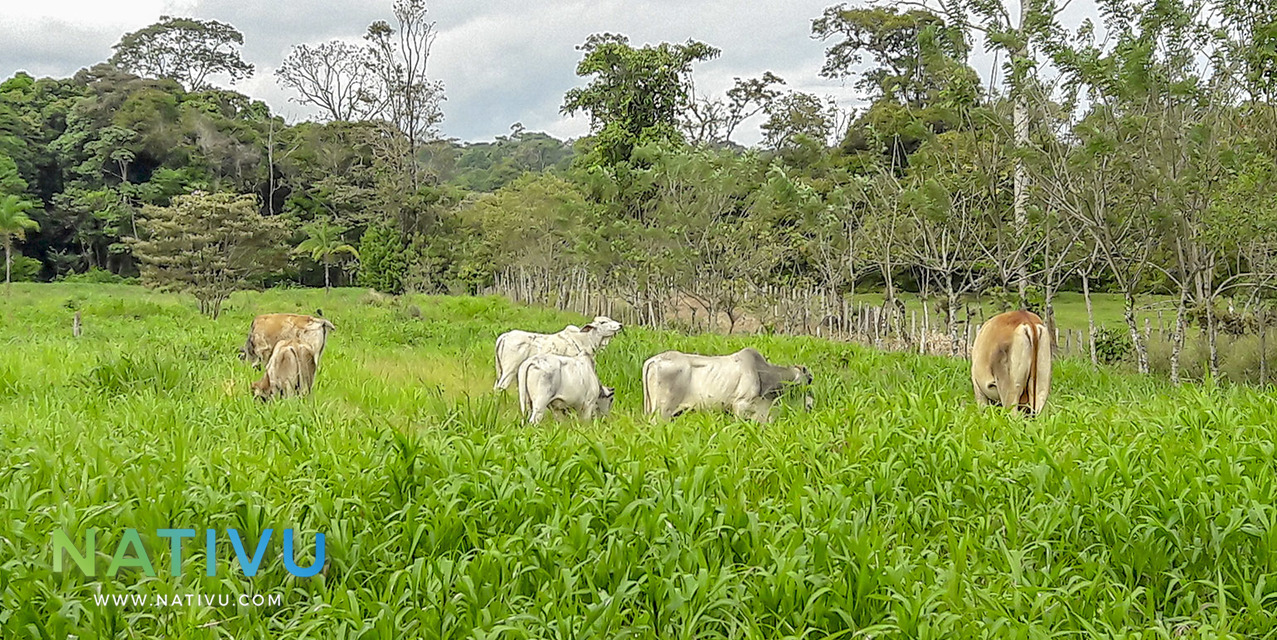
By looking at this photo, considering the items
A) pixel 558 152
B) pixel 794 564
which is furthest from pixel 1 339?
pixel 558 152

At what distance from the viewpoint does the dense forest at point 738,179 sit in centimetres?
809

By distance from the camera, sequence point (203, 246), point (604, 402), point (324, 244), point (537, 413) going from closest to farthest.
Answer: point (537, 413)
point (604, 402)
point (203, 246)
point (324, 244)

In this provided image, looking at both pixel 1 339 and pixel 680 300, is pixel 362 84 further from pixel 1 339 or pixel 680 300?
pixel 1 339

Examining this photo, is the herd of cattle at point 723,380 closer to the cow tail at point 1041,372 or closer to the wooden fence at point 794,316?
the cow tail at point 1041,372

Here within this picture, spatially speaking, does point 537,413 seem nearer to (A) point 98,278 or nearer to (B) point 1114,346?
(B) point 1114,346

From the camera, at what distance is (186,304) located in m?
20.8

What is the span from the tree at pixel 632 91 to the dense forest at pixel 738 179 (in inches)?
2.8

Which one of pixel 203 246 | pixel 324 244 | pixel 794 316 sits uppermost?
pixel 324 244

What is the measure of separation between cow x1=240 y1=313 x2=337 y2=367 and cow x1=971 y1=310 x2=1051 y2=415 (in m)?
5.58

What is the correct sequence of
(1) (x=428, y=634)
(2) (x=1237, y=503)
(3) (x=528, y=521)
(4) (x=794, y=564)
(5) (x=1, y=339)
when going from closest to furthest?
(1) (x=428, y=634) → (4) (x=794, y=564) → (3) (x=528, y=521) → (2) (x=1237, y=503) → (5) (x=1, y=339)

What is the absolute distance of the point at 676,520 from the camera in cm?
325

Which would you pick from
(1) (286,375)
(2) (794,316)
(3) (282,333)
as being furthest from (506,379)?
(2) (794,316)

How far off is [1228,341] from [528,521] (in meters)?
12.0

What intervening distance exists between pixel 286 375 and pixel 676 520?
156 inches
